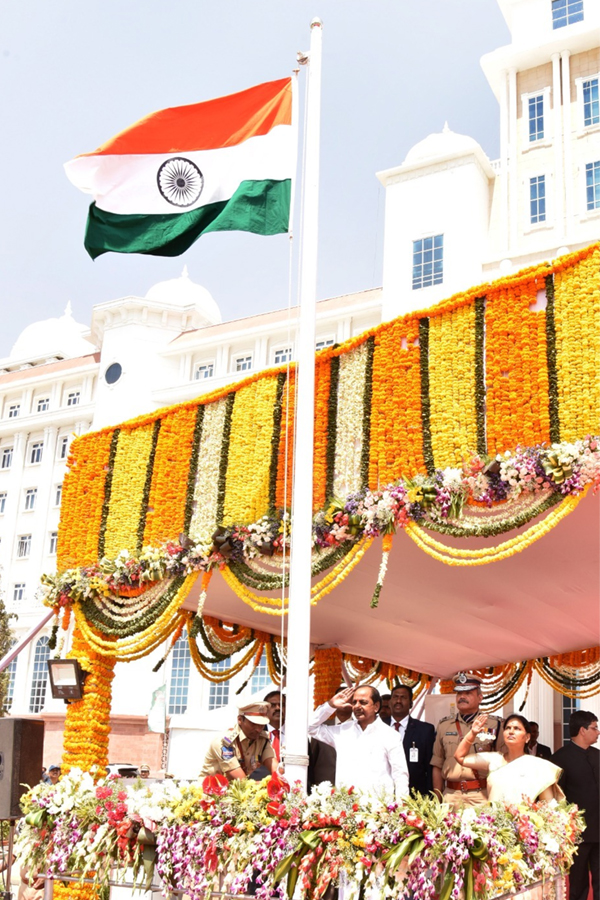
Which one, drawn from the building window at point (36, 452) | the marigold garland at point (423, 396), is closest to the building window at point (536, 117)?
the marigold garland at point (423, 396)

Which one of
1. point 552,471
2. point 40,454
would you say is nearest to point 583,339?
point 552,471

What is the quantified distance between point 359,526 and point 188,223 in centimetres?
257

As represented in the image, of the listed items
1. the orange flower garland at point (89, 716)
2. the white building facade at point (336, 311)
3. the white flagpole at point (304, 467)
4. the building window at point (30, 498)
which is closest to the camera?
the white flagpole at point (304, 467)

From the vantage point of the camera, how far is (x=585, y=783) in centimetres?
698

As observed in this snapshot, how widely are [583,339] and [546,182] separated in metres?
20.1

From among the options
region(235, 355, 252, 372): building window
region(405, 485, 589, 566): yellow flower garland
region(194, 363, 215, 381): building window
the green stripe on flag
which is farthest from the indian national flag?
region(194, 363, 215, 381): building window

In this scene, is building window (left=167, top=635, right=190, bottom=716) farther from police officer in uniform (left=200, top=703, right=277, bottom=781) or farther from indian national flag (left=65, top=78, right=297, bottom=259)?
indian national flag (left=65, top=78, right=297, bottom=259)

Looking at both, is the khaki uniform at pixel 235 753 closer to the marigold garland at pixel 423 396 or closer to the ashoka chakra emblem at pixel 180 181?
the marigold garland at pixel 423 396

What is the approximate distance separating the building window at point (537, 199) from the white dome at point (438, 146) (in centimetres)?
181

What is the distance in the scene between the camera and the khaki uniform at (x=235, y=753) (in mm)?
6977

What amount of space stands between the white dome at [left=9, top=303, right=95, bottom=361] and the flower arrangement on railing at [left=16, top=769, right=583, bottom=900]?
138ft

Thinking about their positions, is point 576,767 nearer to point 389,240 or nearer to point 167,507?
point 167,507

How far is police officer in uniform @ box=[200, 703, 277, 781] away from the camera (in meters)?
6.97

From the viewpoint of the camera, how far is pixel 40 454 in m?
40.3
